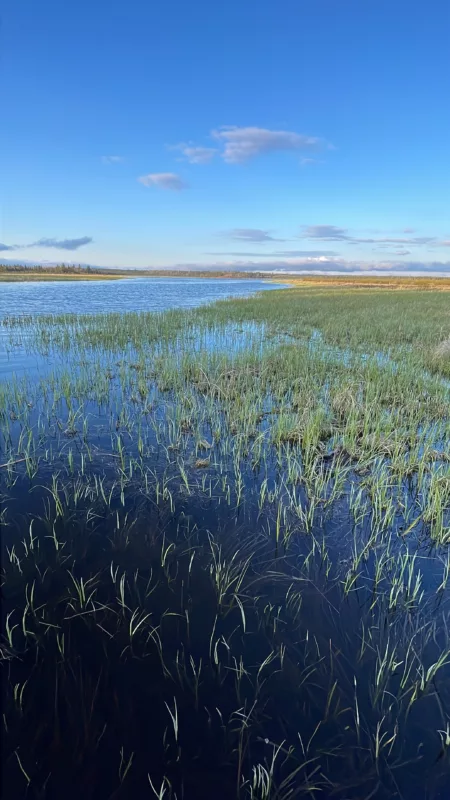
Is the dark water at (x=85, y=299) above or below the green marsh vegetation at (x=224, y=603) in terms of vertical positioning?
above

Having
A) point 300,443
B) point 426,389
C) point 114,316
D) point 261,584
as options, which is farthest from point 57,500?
point 114,316

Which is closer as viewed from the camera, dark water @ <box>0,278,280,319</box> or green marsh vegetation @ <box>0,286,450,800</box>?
green marsh vegetation @ <box>0,286,450,800</box>

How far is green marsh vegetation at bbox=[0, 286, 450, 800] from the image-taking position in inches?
101

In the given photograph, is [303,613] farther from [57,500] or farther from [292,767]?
[57,500]

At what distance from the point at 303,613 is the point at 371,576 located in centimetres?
101

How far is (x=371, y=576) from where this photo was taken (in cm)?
419

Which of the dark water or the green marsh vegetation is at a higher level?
the dark water

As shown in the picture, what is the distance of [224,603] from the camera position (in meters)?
3.76

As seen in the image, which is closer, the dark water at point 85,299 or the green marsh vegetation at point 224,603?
the green marsh vegetation at point 224,603

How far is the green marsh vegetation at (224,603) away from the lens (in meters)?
2.55

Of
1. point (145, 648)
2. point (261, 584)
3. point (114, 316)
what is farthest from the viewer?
point (114, 316)

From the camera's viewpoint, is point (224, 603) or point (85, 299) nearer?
point (224, 603)

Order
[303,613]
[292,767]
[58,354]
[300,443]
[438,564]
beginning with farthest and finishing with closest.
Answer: [58,354], [300,443], [438,564], [303,613], [292,767]

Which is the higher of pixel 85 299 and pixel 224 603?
pixel 85 299
